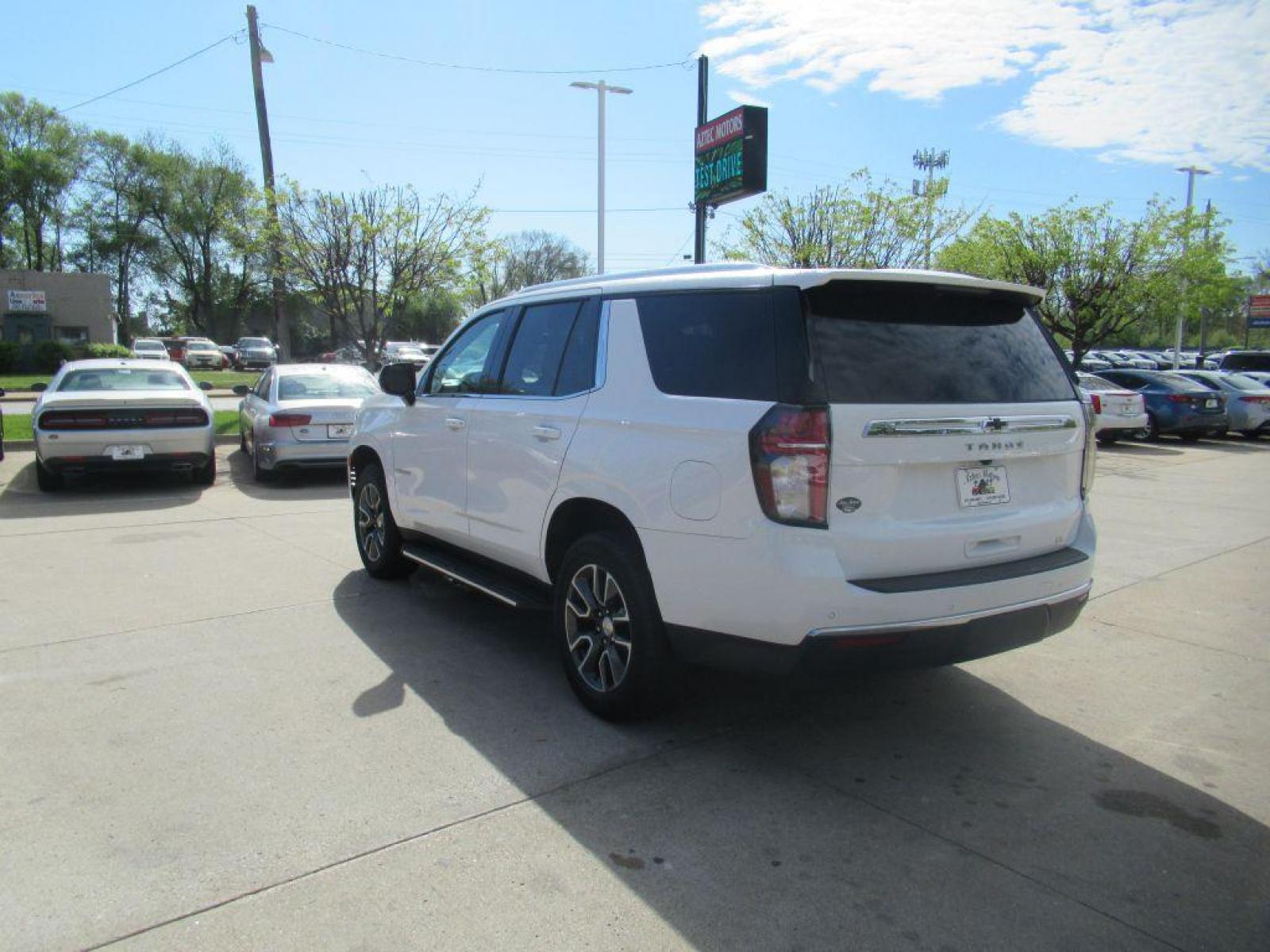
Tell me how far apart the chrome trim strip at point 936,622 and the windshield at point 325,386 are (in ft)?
30.2

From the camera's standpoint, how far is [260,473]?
11.7 m

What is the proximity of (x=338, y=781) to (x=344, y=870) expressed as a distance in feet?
2.04

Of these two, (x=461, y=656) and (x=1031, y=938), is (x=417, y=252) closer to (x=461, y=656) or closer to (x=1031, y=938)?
(x=461, y=656)

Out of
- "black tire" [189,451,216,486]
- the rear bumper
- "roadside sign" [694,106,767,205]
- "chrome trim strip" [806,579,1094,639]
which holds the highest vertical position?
"roadside sign" [694,106,767,205]

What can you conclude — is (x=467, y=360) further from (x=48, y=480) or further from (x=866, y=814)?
(x=48, y=480)

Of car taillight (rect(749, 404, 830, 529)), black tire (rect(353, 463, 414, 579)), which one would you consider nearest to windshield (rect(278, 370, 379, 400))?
black tire (rect(353, 463, 414, 579))

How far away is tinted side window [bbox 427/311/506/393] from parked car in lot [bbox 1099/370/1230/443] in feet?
59.5

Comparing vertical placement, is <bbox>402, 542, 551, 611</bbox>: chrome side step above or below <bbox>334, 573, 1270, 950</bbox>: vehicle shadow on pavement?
above

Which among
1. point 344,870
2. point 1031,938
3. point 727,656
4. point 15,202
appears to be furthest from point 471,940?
point 15,202

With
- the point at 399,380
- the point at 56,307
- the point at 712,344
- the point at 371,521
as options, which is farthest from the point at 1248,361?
the point at 56,307

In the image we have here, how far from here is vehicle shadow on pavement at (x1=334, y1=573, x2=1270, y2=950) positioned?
8.84 feet

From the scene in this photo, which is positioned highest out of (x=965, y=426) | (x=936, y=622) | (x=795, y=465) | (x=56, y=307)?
(x=56, y=307)

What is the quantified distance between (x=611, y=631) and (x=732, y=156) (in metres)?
13.5

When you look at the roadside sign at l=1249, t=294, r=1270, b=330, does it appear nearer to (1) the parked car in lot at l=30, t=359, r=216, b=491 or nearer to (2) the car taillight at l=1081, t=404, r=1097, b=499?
(1) the parked car in lot at l=30, t=359, r=216, b=491
